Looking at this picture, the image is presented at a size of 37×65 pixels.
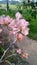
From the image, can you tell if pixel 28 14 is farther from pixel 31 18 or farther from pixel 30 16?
pixel 31 18

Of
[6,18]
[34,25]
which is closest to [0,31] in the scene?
[6,18]

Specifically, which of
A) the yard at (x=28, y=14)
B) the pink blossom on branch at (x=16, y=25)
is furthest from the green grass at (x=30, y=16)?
the pink blossom on branch at (x=16, y=25)

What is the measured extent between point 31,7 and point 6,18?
40.6 feet

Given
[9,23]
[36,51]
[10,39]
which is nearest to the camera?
[9,23]

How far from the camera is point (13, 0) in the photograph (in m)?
12.1

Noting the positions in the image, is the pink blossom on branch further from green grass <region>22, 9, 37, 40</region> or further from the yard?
the yard

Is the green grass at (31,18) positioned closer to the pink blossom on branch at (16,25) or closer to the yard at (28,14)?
the yard at (28,14)

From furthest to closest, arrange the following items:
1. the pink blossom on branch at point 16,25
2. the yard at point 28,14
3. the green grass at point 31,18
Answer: the yard at point 28,14 → the green grass at point 31,18 → the pink blossom on branch at point 16,25

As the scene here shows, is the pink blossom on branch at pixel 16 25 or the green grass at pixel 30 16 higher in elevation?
the pink blossom on branch at pixel 16 25

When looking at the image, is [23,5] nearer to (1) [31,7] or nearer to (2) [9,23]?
(1) [31,7]

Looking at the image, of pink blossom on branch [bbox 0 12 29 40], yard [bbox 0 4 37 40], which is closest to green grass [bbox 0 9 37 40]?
yard [bbox 0 4 37 40]

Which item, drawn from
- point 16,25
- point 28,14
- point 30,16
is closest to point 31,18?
point 30,16

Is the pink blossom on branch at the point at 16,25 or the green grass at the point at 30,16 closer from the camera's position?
the pink blossom on branch at the point at 16,25

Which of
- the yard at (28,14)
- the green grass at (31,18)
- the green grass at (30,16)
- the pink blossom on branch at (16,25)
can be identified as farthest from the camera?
the yard at (28,14)
